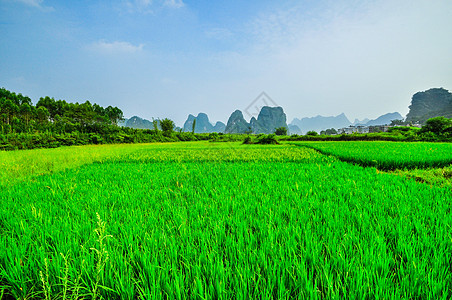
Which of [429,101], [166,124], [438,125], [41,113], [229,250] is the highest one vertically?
[429,101]

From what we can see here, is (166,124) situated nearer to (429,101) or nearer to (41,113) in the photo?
(41,113)

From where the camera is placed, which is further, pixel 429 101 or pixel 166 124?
pixel 429 101

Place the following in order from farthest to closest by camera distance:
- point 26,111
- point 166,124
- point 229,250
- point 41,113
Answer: point 166,124 → point 41,113 → point 26,111 → point 229,250

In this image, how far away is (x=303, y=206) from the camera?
85.7 inches

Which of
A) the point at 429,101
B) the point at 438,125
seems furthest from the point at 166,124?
the point at 429,101

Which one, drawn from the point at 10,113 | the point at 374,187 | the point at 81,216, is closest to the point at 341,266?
the point at 81,216

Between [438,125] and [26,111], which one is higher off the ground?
[26,111]

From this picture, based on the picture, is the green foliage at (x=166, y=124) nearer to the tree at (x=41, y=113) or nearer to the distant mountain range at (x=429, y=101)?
the tree at (x=41, y=113)

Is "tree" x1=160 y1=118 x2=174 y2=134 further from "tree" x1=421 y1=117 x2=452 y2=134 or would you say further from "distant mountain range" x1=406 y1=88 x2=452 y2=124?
"distant mountain range" x1=406 y1=88 x2=452 y2=124

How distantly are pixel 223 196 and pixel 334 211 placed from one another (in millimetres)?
1461

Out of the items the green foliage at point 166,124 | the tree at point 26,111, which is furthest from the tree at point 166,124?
the tree at point 26,111

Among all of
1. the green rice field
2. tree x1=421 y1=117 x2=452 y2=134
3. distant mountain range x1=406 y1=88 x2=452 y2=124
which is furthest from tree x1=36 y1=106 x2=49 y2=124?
distant mountain range x1=406 y1=88 x2=452 y2=124

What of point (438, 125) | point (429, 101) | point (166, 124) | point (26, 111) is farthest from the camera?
point (429, 101)

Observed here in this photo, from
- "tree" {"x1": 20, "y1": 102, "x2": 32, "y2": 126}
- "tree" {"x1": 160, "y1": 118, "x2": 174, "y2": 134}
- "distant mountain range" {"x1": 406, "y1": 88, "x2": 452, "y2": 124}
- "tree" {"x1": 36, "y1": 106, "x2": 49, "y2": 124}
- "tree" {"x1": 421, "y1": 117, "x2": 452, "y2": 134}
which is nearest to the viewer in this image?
"tree" {"x1": 421, "y1": 117, "x2": 452, "y2": 134}
